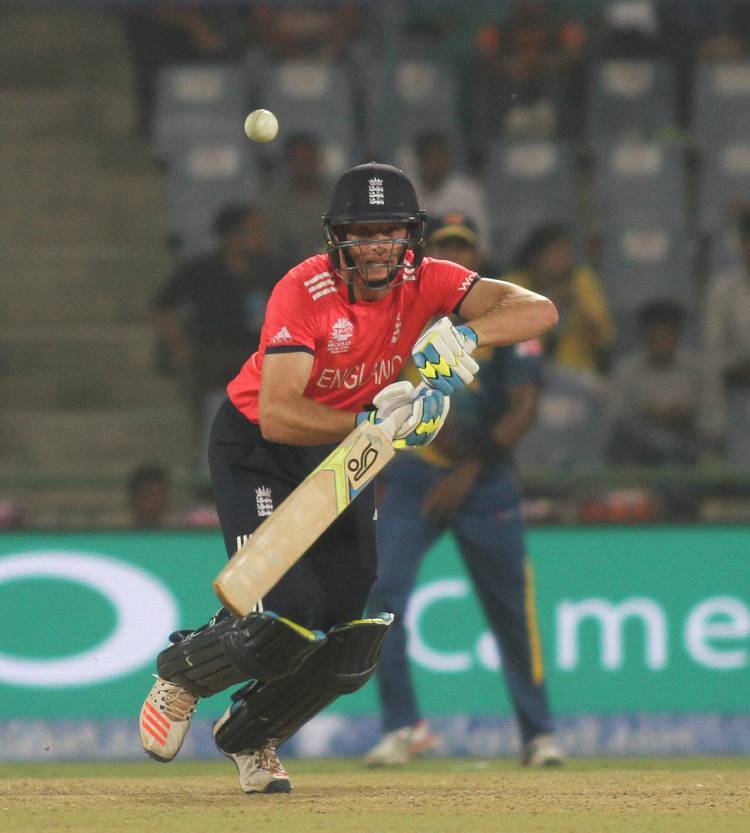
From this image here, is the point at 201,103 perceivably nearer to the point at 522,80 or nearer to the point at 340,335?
the point at 522,80

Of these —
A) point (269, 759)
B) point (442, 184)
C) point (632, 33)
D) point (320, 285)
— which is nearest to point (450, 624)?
point (269, 759)

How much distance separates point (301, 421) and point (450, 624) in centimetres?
271

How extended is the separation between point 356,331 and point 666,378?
4.37 metres

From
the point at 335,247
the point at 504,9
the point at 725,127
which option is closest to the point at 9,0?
the point at 504,9

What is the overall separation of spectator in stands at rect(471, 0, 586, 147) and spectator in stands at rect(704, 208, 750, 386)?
1.58m

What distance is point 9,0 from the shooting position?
10.5 meters

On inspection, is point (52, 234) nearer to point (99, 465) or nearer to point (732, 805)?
point (99, 465)

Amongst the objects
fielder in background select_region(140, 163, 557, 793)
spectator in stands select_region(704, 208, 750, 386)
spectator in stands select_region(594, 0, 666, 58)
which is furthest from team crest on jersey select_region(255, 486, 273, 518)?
spectator in stands select_region(594, 0, 666, 58)

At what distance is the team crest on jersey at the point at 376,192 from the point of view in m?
5.11

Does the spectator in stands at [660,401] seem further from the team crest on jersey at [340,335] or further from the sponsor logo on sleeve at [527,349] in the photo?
the team crest on jersey at [340,335]

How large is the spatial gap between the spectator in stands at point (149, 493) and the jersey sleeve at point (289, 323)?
3151 mm

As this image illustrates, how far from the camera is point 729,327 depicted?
9.43 metres

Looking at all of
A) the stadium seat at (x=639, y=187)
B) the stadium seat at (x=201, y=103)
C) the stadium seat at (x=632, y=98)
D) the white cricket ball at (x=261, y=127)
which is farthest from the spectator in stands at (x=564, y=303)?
the white cricket ball at (x=261, y=127)

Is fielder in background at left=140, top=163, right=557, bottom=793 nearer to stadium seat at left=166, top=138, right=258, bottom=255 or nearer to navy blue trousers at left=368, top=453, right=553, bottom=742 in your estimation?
navy blue trousers at left=368, top=453, right=553, bottom=742
